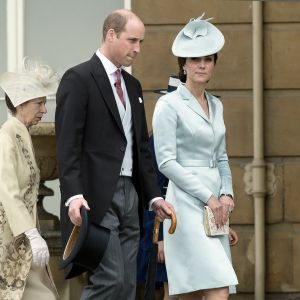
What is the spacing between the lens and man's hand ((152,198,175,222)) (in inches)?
312

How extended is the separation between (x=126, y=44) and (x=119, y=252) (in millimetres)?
1080

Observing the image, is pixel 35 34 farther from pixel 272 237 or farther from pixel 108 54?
pixel 108 54

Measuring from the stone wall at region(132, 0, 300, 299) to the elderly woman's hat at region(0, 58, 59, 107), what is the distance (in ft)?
8.16

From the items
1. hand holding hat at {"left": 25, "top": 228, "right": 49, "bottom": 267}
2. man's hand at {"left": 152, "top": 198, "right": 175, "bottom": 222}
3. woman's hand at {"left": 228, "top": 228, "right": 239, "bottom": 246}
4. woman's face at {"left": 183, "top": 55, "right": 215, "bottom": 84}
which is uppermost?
woman's face at {"left": 183, "top": 55, "right": 215, "bottom": 84}

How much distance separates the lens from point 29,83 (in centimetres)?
852

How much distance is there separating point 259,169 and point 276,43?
0.95 m

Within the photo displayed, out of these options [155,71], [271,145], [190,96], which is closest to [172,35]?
[155,71]

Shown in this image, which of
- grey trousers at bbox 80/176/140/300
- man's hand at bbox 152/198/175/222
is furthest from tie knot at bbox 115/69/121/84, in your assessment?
man's hand at bbox 152/198/175/222

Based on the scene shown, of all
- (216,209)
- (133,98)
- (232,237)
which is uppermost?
(133,98)

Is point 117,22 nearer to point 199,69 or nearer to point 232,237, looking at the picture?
point 199,69

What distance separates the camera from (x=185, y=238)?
841cm

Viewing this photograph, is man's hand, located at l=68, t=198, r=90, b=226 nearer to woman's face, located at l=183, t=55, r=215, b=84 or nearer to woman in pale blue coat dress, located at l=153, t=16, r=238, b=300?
woman in pale blue coat dress, located at l=153, t=16, r=238, b=300

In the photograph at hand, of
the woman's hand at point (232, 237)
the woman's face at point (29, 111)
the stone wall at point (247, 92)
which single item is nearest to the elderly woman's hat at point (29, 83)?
the woman's face at point (29, 111)

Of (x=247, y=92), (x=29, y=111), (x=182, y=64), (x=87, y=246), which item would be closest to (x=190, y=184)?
(x=182, y=64)
